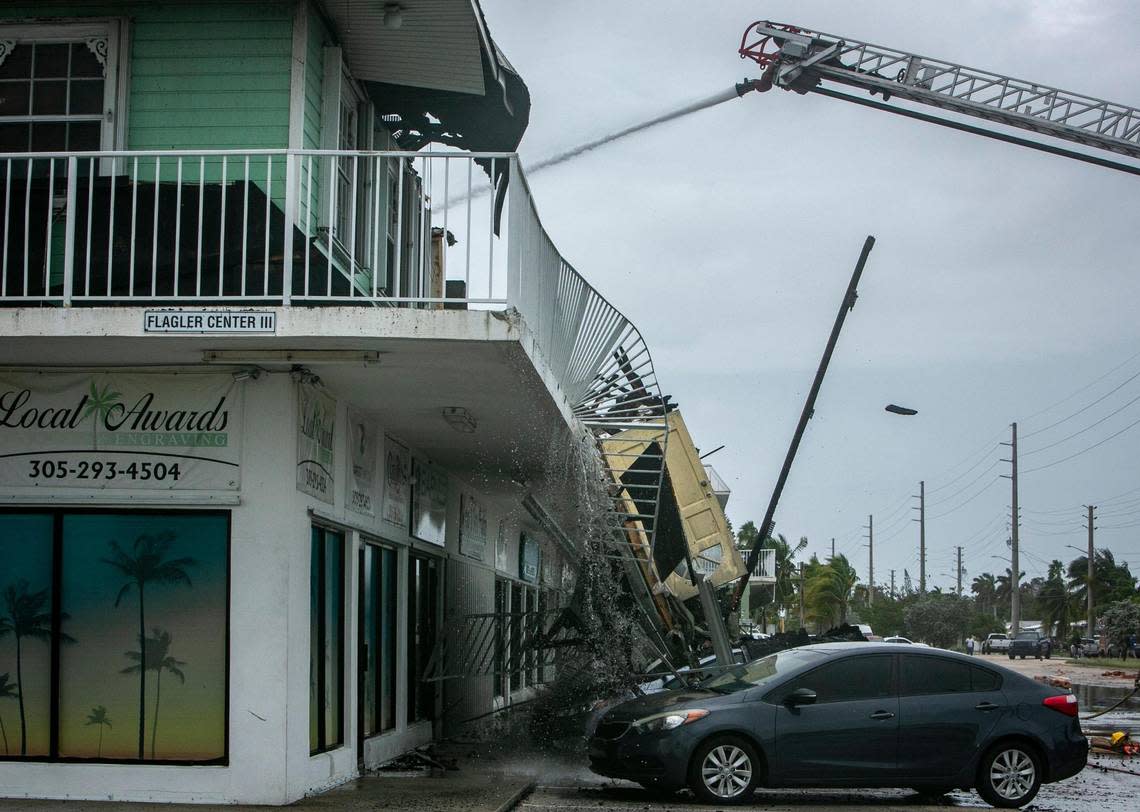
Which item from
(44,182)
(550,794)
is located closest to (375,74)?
(44,182)

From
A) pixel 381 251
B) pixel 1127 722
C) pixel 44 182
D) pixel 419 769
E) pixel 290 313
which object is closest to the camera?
pixel 290 313

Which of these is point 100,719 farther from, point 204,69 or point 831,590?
point 831,590

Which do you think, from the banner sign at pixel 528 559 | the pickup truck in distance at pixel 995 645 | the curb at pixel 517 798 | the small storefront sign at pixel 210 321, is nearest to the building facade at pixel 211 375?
the small storefront sign at pixel 210 321

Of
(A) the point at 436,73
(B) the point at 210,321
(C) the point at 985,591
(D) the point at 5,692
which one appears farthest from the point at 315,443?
(C) the point at 985,591

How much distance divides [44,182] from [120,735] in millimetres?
4548

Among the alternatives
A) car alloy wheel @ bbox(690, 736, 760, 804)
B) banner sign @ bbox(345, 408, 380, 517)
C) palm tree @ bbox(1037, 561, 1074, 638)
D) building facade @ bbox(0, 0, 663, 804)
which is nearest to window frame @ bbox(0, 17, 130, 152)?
building facade @ bbox(0, 0, 663, 804)

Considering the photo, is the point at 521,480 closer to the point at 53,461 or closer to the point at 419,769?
the point at 419,769

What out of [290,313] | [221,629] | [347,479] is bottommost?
[221,629]

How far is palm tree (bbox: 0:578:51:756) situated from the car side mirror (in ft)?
19.8

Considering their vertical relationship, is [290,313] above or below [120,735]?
above

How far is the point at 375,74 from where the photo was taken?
14125mm

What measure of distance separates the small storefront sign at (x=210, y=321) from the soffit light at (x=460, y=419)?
11.3 ft

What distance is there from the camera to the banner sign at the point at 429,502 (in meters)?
15.9

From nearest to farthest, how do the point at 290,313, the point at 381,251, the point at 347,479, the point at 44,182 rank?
the point at 290,313
the point at 44,182
the point at 347,479
the point at 381,251
